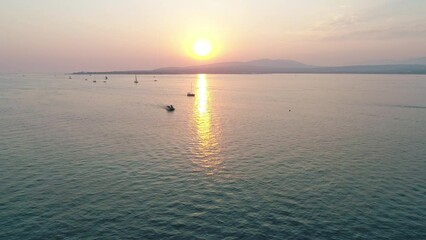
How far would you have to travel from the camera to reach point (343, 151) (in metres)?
91.4

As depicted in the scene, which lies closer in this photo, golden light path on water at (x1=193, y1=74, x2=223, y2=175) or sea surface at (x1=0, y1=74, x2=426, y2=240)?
sea surface at (x1=0, y1=74, x2=426, y2=240)

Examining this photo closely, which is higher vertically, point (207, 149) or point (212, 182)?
point (212, 182)

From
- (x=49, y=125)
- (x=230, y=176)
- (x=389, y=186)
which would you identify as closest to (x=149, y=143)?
(x=230, y=176)

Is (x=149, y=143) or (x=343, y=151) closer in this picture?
(x=343, y=151)

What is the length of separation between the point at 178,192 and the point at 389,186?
143 ft

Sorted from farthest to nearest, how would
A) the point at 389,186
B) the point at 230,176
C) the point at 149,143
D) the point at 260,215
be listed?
1. the point at 149,143
2. the point at 230,176
3. the point at 389,186
4. the point at 260,215

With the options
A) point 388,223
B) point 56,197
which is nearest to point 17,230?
point 56,197

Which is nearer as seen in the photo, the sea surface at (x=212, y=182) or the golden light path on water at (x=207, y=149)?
the sea surface at (x=212, y=182)

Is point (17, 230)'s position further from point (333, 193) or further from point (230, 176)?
point (333, 193)

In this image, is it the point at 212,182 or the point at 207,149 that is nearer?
the point at 212,182

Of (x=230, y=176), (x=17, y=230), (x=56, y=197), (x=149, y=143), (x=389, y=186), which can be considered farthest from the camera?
(x=149, y=143)

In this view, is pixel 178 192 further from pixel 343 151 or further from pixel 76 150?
pixel 343 151

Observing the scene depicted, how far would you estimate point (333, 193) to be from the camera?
61.9 metres

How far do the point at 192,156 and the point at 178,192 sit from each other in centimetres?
2497
